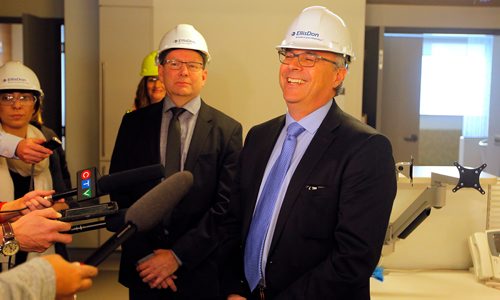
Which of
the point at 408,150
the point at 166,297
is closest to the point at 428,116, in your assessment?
the point at 408,150

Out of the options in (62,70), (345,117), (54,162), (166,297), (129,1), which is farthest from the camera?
(62,70)

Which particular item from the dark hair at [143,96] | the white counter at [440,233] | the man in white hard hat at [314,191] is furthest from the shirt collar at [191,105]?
the dark hair at [143,96]

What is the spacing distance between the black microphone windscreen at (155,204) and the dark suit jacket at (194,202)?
0.98m

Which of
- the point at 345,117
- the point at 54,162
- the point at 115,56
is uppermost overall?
the point at 115,56

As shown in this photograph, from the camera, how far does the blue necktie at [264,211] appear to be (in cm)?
173

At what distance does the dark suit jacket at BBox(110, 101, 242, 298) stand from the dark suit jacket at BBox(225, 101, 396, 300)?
608 millimetres

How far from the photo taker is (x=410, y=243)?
8.37 feet

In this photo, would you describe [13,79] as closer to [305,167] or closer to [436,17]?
[305,167]

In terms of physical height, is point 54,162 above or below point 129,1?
below

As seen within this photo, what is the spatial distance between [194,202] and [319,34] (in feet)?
2.89

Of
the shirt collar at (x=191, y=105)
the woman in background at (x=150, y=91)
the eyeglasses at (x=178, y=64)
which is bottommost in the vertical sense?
the shirt collar at (x=191, y=105)

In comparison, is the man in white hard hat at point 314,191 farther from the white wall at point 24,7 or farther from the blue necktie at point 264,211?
the white wall at point 24,7

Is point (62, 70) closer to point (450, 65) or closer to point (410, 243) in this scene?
point (410, 243)

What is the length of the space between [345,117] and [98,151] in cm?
366
